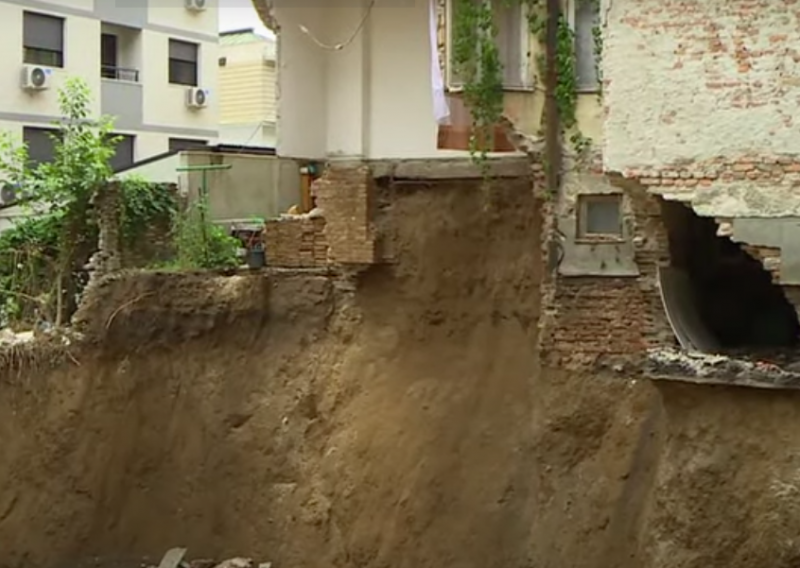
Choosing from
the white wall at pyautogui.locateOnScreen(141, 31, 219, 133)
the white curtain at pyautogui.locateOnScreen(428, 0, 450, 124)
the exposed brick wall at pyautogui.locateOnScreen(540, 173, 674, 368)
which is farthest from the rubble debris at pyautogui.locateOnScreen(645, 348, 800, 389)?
the white wall at pyautogui.locateOnScreen(141, 31, 219, 133)

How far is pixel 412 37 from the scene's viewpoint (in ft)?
44.1

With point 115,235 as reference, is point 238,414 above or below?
below

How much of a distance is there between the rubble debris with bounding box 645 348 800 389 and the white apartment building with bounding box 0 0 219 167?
1416 centimetres

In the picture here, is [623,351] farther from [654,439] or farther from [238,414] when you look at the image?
[238,414]

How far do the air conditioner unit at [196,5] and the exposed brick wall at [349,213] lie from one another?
1221cm

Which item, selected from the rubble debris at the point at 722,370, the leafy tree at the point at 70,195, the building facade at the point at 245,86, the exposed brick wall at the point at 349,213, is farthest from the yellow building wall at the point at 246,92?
the rubble debris at the point at 722,370

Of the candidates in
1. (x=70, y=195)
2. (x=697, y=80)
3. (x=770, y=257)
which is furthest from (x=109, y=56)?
(x=770, y=257)

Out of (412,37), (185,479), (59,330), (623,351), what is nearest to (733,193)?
(623,351)

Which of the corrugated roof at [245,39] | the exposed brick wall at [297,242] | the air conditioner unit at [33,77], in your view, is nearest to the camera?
the exposed brick wall at [297,242]

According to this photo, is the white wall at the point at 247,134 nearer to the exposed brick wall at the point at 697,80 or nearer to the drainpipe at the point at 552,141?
the drainpipe at the point at 552,141

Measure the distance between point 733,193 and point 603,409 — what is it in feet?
8.50

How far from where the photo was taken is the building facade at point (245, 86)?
89.9ft

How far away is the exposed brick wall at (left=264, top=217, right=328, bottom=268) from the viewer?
1391 cm

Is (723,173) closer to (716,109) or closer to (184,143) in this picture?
(716,109)
